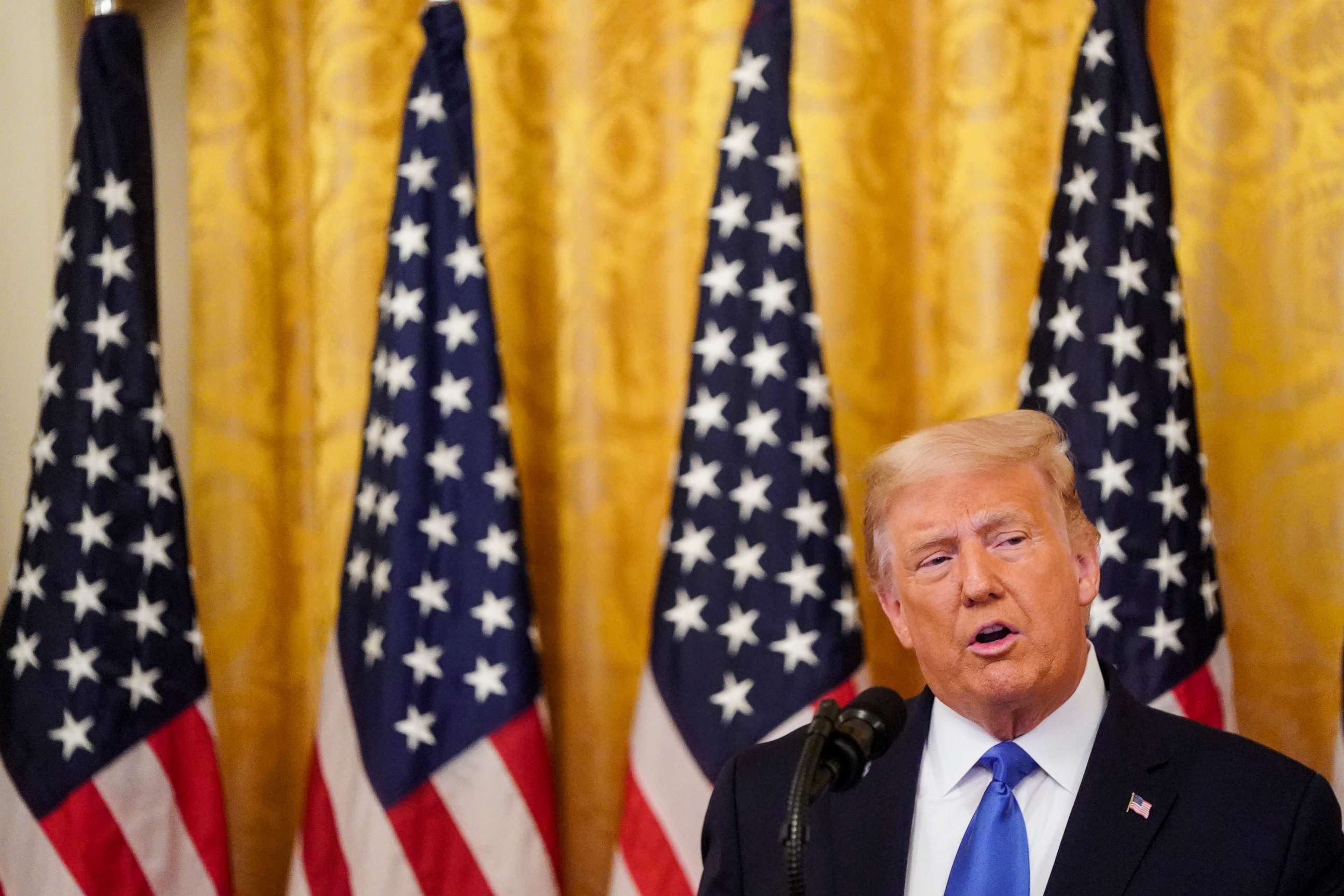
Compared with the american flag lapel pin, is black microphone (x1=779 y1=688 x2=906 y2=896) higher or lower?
higher

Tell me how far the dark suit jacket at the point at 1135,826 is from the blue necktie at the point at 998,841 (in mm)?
64

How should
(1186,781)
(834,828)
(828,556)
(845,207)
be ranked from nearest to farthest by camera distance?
(1186,781), (834,828), (828,556), (845,207)

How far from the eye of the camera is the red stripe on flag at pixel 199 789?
3.26m

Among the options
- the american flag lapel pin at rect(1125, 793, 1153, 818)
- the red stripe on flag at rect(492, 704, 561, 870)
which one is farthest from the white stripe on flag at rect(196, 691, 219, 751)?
the american flag lapel pin at rect(1125, 793, 1153, 818)

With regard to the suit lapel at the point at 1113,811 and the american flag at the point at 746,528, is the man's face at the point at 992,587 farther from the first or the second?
the american flag at the point at 746,528

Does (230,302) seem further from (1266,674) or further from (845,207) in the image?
(1266,674)

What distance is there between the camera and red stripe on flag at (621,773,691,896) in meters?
3.09

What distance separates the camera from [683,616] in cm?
311

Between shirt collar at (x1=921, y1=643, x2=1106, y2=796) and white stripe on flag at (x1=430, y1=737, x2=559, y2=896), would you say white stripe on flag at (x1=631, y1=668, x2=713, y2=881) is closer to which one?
white stripe on flag at (x1=430, y1=737, x2=559, y2=896)

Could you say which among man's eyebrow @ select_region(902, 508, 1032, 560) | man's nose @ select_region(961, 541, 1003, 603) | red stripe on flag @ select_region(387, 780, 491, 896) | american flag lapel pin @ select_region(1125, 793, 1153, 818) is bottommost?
red stripe on flag @ select_region(387, 780, 491, 896)

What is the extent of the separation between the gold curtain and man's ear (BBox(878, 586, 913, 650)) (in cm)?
107

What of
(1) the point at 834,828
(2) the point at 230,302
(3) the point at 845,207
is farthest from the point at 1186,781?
(2) the point at 230,302

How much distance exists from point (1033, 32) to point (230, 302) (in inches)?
84.7

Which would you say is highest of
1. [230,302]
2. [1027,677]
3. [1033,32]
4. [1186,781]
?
[1033,32]
